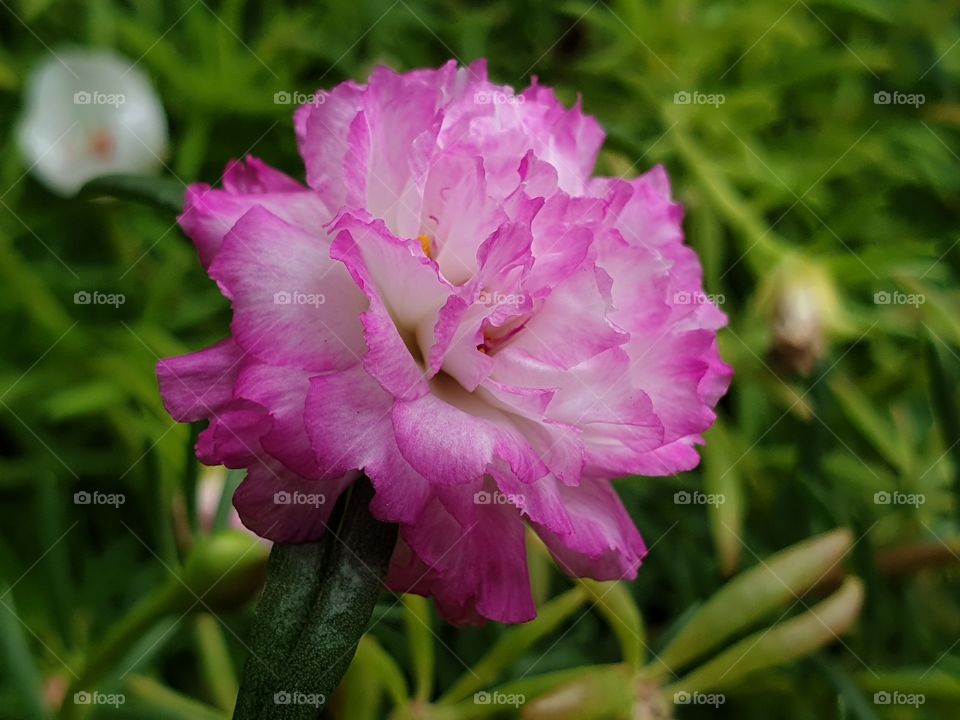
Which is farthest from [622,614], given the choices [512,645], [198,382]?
[198,382]

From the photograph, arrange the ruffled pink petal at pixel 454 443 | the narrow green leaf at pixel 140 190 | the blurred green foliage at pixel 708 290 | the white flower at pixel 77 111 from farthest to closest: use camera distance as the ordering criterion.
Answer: the white flower at pixel 77 111 → the blurred green foliage at pixel 708 290 → the narrow green leaf at pixel 140 190 → the ruffled pink petal at pixel 454 443

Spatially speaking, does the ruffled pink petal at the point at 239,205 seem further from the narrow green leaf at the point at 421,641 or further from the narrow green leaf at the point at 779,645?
the narrow green leaf at the point at 779,645

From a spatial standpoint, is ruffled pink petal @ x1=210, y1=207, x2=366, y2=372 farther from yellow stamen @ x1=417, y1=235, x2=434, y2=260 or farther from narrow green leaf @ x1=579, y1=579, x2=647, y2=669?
narrow green leaf @ x1=579, y1=579, x2=647, y2=669

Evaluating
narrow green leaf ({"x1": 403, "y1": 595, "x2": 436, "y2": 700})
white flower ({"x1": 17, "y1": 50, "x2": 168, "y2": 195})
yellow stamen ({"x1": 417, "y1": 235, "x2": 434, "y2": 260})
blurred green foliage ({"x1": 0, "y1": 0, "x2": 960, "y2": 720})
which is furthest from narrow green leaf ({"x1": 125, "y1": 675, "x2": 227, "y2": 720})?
white flower ({"x1": 17, "y1": 50, "x2": 168, "y2": 195})

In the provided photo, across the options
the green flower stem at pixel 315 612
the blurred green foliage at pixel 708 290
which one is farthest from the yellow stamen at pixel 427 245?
the blurred green foliage at pixel 708 290

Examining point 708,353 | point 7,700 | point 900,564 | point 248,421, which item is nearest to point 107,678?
point 7,700

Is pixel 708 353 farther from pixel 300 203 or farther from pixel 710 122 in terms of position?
pixel 710 122
